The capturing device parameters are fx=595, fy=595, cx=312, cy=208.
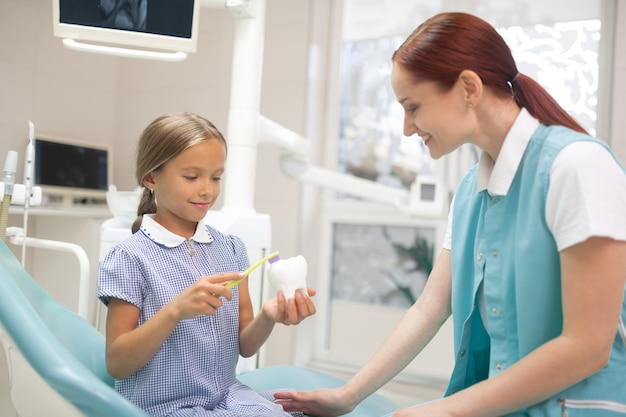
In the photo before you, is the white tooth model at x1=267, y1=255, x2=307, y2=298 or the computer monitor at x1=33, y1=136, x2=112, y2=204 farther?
the computer monitor at x1=33, y1=136, x2=112, y2=204

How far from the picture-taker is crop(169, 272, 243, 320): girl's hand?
3.42 ft

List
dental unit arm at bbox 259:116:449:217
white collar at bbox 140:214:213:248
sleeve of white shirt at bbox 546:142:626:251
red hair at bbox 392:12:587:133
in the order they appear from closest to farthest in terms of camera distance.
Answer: sleeve of white shirt at bbox 546:142:626:251 < red hair at bbox 392:12:587:133 < white collar at bbox 140:214:213:248 < dental unit arm at bbox 259:116:449:217

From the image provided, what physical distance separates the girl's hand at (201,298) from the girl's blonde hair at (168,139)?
327 millimetres

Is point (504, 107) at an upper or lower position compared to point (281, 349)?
upper

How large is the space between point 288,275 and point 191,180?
30 centimetres

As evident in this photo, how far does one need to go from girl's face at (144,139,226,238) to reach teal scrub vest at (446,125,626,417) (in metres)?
0.55

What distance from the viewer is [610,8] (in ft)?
9.62

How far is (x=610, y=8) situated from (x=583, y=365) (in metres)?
2.54

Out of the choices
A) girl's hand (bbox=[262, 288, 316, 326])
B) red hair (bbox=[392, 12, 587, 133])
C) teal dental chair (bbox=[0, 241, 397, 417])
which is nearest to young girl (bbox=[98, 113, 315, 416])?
girl's hand (bbox=[262, 288, 316, 326])

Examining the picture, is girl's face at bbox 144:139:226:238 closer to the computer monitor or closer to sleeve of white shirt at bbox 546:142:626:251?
sleeve of white shirt at bbox 546:142:626:251

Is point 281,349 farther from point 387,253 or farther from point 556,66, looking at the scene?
point 556,66

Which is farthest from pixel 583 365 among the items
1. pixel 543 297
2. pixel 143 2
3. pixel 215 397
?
pixel 143 2

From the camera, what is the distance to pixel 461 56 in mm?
1036

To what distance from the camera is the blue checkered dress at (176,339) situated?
1.18 m
